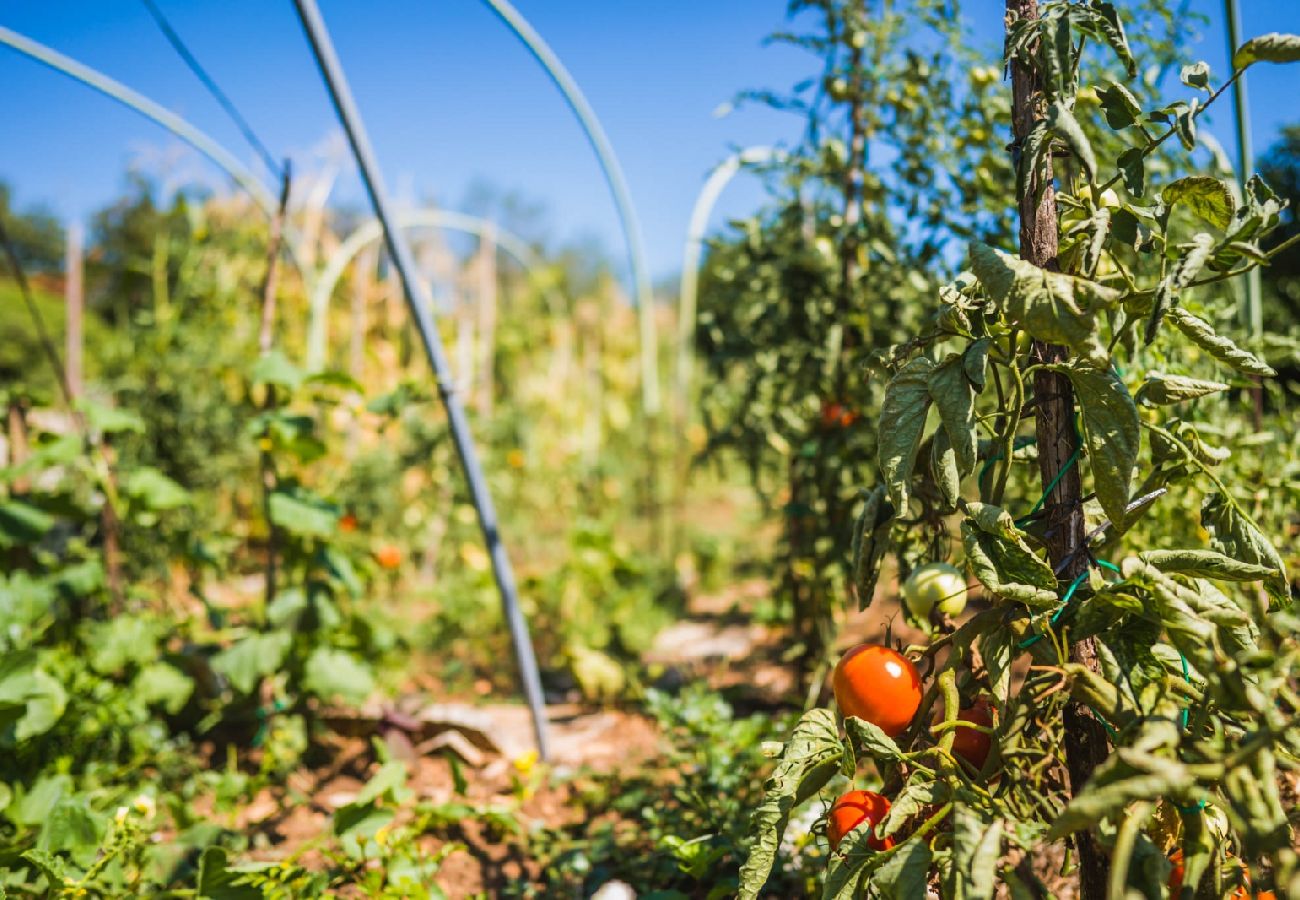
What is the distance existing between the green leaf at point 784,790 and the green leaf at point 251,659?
1298 mm

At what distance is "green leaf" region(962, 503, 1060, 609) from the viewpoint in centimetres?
74

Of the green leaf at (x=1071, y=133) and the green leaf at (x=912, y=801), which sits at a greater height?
the green leaf at (x=1071, y=133)

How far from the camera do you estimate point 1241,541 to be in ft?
2.76

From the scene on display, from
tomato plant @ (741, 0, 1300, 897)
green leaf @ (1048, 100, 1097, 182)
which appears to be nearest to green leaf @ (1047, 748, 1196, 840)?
tomato plant @ (741, 0, 1300, 897)

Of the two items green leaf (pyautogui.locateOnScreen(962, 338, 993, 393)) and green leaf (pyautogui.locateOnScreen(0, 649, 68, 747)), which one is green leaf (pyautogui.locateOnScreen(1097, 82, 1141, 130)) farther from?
green leaf (pyautogui.locateOnScreen(0, 649, 68, 747))

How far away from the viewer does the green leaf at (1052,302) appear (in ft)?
2.24

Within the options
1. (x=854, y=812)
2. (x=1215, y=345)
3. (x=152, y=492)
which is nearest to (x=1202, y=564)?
(x=1215, y=345)

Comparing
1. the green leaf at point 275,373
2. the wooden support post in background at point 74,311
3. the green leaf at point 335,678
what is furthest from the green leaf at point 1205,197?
the wooden support post in background at point 74,311

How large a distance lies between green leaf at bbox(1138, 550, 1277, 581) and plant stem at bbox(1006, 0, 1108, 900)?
0.07 m

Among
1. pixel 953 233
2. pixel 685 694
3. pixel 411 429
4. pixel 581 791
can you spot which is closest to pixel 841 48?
pixel 953 233

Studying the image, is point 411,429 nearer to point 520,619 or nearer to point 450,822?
point 520,619

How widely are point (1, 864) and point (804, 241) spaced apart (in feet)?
6.49

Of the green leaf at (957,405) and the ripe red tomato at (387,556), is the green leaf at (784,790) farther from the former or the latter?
the ripe red tomato at (387,556)

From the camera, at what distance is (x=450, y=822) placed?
1.56 metres
